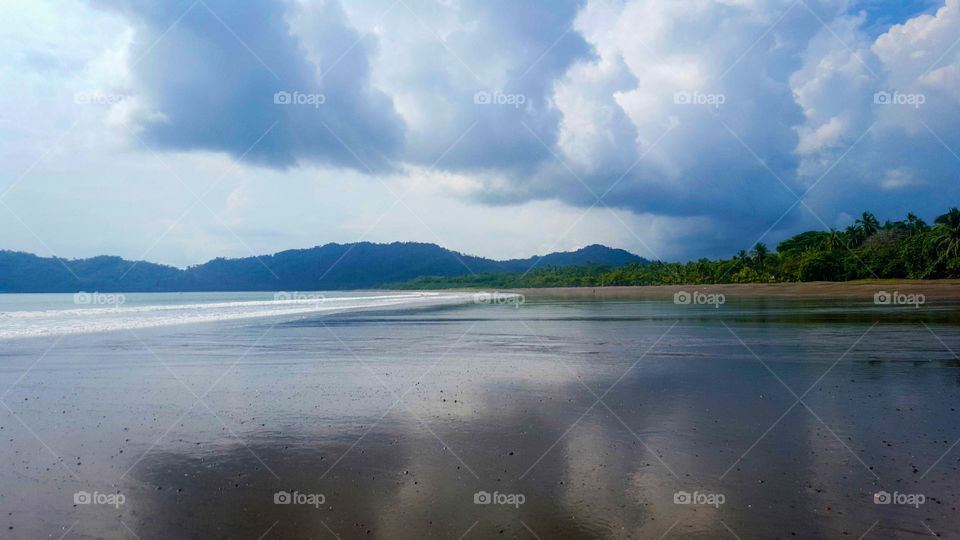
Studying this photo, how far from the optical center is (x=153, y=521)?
19.2ft

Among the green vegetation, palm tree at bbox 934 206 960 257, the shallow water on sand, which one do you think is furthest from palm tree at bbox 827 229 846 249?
the shallow water on sand

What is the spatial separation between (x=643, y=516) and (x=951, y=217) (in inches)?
4393

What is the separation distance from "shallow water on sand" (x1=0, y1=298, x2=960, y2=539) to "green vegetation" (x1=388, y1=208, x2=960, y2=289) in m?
81.3

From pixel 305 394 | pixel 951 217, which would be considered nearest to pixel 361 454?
pixel 305 394

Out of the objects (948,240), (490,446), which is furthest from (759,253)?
(490,446)

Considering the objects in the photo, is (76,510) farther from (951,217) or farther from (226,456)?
(951,217)

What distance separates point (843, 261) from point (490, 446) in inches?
4201

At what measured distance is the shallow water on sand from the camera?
18.8 feet

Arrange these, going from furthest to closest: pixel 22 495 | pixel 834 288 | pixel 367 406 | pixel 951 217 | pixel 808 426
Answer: pixel 951 217, pixel 834 288, pixel 367 406, pixel 808 426, pixel 22 495

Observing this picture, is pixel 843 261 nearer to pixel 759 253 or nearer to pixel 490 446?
pixel 759 253

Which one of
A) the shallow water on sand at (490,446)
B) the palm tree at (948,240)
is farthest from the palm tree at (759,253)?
the shallow water on sand at (490,446)

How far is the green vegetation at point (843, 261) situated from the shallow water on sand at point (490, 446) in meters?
81.3

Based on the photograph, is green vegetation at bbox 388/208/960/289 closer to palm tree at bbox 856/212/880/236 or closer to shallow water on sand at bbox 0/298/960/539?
palm tree at bbox 856/212/880/236

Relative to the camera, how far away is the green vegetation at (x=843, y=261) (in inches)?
3174
